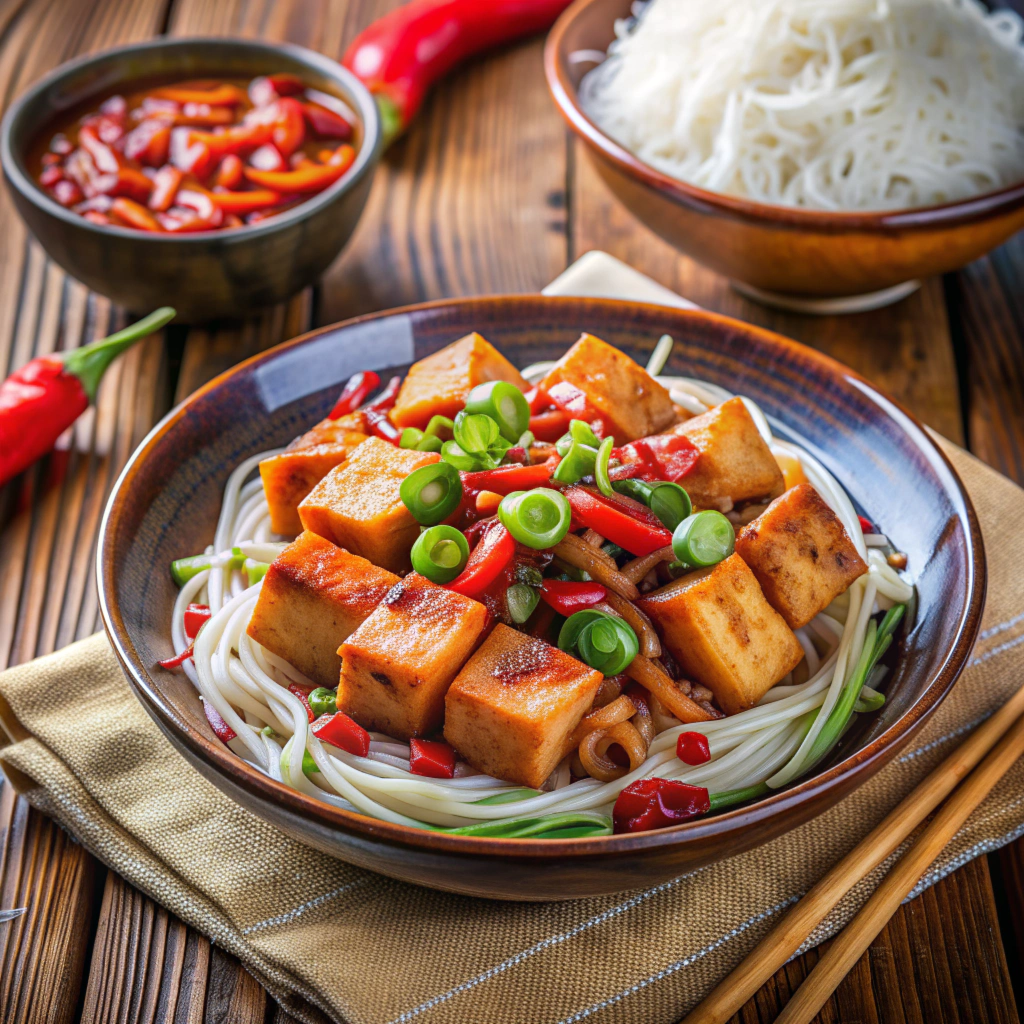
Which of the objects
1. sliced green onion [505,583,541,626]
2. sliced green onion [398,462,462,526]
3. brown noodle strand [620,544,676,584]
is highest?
sliced green onion [398,462,462,526]

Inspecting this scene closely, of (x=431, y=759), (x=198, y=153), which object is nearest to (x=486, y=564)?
(x=431, y=759)

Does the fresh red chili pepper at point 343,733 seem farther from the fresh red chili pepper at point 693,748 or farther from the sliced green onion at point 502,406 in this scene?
the sliced green onion at point 502,406

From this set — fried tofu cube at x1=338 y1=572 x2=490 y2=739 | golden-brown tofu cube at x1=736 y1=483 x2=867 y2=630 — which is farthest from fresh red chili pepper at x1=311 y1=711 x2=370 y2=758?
golden-brown tofu cube at x1=736 y1=483 x2=867 y2=630

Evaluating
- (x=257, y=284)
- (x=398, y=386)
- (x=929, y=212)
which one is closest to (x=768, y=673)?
(x=398, y=386)

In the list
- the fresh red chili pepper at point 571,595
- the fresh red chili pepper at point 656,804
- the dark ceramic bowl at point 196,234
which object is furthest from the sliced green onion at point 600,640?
the dark ceramic bowl at point 196,234

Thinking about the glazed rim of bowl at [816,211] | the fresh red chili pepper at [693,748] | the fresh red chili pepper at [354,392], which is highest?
the glazed rim of bowl at [816,211]

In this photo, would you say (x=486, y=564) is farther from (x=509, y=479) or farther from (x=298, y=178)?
(x=298, y=178)

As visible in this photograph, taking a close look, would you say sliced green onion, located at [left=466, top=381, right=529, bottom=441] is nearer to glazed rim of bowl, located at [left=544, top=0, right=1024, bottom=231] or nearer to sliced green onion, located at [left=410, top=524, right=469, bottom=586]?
sliced green onion, located at [left=410, top=524, right=469, bottom=586]
